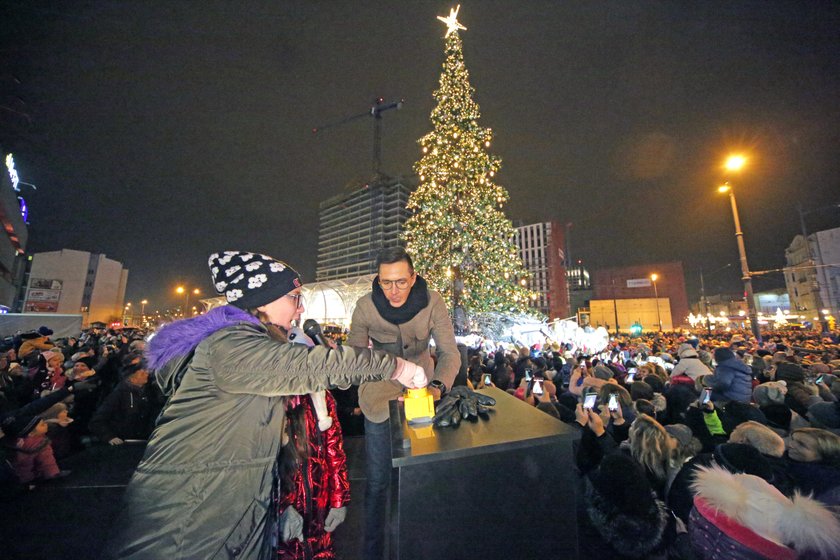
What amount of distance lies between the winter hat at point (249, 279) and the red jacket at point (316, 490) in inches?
36.9

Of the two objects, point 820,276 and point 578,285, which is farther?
point 578,285

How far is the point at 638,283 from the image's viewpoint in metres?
69.6

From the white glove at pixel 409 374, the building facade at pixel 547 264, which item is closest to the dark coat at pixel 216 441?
the white glove at pixel 409 374

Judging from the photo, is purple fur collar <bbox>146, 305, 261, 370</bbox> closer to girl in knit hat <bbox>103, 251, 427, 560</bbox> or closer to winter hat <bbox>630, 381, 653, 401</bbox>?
girl in knit hat <bbox>103, 251, 427, 560</bbox>

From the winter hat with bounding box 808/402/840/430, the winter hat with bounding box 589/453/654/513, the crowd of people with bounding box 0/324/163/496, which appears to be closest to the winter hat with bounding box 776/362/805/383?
the winter hat with bounding box 808/402/840/430

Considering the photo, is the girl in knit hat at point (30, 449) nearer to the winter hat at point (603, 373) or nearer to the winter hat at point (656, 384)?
the winter hat at point (603, 373)

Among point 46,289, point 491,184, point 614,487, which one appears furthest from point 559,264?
point 46,289

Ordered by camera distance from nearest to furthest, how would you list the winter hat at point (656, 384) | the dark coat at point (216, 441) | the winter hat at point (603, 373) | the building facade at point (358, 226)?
1. the dark coat at point (216, 441)
2. the winter hat at point (656, 384)
3. the winter hat at point (603, 373)
4. the building facade at point (358, 226)

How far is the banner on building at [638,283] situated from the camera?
6891 cm

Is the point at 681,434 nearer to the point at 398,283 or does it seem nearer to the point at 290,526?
the point at 398,283

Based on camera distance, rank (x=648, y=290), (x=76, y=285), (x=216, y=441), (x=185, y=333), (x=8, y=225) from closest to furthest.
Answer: (x=216, y=441)
(x=185, y=333)
(x=8, y=225)
(x=76, y=285)
(x=648, y=290)

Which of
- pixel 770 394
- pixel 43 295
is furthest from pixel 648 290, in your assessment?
pixel 43 295

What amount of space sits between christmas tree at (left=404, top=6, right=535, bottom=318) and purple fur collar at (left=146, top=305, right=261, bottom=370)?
12246 millimetres

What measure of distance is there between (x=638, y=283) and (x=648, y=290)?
231 centimetres
